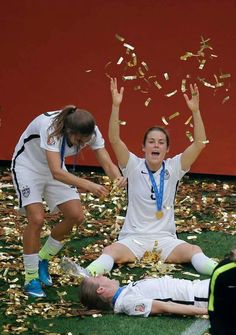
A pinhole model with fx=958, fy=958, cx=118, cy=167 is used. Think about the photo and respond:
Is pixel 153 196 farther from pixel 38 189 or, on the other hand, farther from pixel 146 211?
pixel 38 189

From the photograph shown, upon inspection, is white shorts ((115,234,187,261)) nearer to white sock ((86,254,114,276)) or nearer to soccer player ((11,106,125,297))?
white sock ((86,254,114,276))

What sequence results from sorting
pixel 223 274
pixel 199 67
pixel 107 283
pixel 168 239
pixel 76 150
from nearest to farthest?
pixel 223 274 < pixel 107 283 < pixel 76 150 < pixel 168 239 < pixel 199 67

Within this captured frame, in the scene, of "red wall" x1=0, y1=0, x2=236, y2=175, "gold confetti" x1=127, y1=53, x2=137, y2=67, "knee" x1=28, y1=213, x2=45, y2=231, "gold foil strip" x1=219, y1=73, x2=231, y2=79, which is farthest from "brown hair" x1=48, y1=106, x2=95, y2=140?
"red wall" x1=0, y1=0, x2=236, y2=175

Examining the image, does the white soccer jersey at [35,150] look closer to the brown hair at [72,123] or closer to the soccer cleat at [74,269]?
the brown hair at [72,123]

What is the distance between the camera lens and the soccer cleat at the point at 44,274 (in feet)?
25.1

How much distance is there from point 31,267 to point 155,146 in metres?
1.59

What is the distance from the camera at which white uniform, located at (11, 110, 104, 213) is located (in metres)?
7.48

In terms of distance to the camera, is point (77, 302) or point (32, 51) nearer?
point (77, 302)

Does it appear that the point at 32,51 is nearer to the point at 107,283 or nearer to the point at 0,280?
the point at 0,280

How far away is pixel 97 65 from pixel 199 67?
131 cm

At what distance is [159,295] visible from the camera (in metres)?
6.91

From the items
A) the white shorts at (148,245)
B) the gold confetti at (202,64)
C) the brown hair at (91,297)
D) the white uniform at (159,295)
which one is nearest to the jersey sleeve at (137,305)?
the white uniform at (159,295)

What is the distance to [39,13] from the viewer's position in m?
12.2

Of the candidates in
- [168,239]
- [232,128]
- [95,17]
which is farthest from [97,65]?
[168,239]
